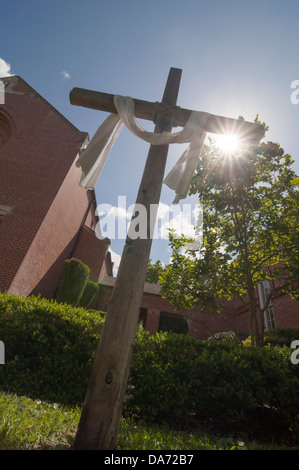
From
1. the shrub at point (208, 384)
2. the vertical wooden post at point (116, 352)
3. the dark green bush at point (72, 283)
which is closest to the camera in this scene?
the vertical wooden post at point (116, 352)

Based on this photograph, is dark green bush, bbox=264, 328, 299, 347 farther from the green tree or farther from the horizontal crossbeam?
the horizontal crossbeam

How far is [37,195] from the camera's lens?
35.5ft

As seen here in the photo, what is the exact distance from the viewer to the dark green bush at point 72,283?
11.2m

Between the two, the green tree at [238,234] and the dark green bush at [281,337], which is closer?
the green tree at [238,234]

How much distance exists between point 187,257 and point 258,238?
7.21ft

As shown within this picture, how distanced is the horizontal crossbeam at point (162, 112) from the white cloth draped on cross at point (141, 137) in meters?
0.15

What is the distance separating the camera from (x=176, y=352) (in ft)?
13.8

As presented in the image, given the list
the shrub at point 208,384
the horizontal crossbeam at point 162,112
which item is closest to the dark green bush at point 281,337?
the shrub at point 208,384

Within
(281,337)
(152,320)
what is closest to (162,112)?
(281,337)

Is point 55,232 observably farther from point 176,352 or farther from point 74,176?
point 176,352

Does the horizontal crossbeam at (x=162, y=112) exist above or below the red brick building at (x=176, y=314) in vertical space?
below

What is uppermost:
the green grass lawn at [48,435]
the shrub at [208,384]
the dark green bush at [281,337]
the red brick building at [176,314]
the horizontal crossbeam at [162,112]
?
the red brick building at [176,314]

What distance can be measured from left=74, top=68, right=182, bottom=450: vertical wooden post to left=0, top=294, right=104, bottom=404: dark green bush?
103 inches

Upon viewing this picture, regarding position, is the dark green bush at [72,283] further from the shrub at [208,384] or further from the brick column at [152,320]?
the shrub at [208,384]
